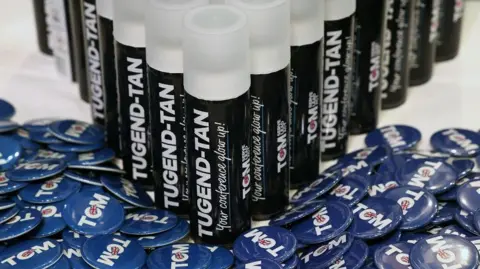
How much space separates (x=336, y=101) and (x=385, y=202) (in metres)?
0.14

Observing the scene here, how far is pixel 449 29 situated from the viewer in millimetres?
1364

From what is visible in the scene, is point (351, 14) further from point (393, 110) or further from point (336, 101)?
point (393, 110)

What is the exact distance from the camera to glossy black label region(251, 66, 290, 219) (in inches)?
39.4

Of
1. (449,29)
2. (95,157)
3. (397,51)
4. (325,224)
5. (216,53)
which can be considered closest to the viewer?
(216,53)

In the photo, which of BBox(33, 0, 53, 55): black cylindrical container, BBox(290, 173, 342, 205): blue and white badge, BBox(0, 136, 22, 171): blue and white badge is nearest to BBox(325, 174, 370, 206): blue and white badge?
BBox(290, 173, 342, 205): blue and white badge

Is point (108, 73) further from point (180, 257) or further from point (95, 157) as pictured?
point (180, 257)

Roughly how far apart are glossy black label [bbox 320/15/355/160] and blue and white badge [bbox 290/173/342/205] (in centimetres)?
7

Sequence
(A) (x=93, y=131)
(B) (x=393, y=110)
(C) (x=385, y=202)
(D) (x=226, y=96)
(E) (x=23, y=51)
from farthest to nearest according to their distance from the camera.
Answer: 1. (E) (x=23, y=51)
2. (B) (x=393, y=110)
3. (A) (x=93, y=131)
4. (C) (x=385, y=202)
5. (D) (x=226, y=96)

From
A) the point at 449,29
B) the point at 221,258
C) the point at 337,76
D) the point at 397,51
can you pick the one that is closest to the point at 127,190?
the point at 221,258

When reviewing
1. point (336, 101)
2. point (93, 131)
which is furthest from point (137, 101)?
point (336, 101)

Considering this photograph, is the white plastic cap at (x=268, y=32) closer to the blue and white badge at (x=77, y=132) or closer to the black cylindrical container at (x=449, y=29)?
the blue and white badge at (x=77, y=132)

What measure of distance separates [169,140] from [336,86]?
→ 21 cm

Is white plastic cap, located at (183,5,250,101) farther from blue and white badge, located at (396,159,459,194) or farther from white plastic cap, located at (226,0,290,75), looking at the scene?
blue and white badge, located at (396,159,459,194)

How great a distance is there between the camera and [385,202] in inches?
41.3
